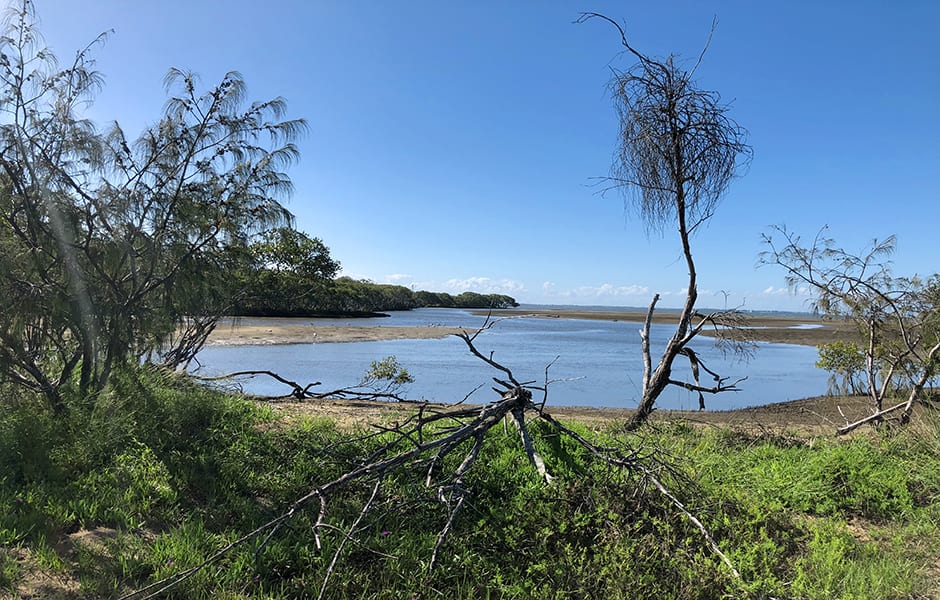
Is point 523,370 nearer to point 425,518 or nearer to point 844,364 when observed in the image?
point 844,364

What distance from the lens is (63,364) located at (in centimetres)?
583

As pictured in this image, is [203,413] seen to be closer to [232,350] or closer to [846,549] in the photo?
[846,549]

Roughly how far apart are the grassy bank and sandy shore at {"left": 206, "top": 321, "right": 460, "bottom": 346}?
16.5m

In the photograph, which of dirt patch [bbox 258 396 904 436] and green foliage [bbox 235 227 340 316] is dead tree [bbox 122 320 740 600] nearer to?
dirt patch [bbox 258 396 904 436]

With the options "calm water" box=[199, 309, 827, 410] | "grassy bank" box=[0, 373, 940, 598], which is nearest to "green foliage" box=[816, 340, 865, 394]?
"calm water" box=[199, 309, 827, 410]

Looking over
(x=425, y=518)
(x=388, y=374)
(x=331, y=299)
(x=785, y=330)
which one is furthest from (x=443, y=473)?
(x=785, y=330)

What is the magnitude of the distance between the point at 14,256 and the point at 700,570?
229 inches

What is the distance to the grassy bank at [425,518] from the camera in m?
3.25

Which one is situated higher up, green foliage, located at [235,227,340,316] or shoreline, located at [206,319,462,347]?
green foliage, located at [235,227,340,316]

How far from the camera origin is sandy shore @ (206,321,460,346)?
22766mm

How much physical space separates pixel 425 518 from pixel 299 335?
78.4 ft

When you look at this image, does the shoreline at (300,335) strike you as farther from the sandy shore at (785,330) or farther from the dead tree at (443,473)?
the dead tree at (443,473)

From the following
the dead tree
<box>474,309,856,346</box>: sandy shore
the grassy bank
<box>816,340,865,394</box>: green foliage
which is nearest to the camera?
the grassy bank

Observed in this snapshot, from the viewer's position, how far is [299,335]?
26625 millimetres
